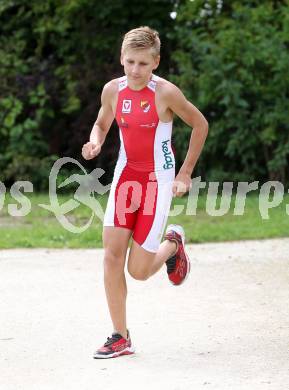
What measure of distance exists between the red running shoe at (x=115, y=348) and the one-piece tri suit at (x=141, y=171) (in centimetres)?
59

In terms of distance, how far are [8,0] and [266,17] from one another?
456 cm

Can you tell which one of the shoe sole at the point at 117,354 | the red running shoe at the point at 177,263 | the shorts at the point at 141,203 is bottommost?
the shoe sole at the point at 117,354

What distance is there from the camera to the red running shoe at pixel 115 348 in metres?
5.98

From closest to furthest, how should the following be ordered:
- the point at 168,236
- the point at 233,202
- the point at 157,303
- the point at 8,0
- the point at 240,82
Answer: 1. the point at 168,236
2. the point at 157,303
3. the point at 233,202
4. the point at 240,82
5. the point at 8,0

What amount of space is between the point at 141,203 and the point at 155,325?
3.66 ft

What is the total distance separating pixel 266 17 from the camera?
51.9ft

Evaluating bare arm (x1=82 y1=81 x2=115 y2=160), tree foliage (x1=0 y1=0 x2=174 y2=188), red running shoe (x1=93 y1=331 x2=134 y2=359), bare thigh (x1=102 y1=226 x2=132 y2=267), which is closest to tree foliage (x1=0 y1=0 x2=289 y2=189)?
tree foliage (x1=0 y1=0 x2=174 y2=188)

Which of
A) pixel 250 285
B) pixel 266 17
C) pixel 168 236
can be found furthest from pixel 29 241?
pixel 266 17

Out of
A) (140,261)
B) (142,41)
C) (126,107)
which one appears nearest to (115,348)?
(140,261)

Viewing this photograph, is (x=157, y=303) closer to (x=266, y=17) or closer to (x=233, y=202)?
(x=233, y=202)

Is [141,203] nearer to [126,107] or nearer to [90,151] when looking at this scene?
[90,151]

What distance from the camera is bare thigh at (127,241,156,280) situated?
6238mm

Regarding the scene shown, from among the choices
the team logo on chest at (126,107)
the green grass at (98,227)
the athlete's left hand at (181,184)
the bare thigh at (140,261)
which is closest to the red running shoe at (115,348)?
the bare thigh at (140,261)

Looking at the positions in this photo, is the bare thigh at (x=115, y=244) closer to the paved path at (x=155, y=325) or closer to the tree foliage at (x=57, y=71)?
the paved path at (x=155, y=325)
